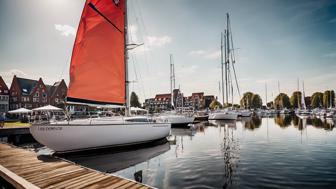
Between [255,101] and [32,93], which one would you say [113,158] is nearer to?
[32,93]

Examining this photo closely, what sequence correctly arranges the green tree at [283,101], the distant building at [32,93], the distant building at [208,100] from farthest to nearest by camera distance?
1. the distant building at [208,100]
2. the green tree at [283,101]
3. the distant building at [32,93]

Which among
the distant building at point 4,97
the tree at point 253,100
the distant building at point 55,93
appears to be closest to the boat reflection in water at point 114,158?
the distant building at point 4,97

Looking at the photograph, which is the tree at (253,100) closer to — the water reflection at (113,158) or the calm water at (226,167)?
the calm water at (226,167)

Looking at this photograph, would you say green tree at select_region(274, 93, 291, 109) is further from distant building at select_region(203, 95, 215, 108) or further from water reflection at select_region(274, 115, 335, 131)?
water reflection at select_region(274, 115, 335, 131)

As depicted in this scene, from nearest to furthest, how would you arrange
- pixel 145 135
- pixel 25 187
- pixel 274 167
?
1. pixel 25 187
2. pixel 274 167
3. pixel 145 135

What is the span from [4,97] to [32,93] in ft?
19.4

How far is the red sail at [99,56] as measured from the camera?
42.0 feet

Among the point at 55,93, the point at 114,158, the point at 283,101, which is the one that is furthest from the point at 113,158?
the point at 283,101

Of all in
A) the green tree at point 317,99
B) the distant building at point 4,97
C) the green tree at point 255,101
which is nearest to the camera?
the distant building at point 4,97

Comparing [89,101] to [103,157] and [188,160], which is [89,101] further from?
[188,160]

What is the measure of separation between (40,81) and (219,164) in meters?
59.2

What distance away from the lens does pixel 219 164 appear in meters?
9.95

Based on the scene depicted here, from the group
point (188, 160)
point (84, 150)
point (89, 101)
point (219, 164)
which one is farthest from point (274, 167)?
point (89, 101)

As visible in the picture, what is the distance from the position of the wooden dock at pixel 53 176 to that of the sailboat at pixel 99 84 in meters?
2.38
